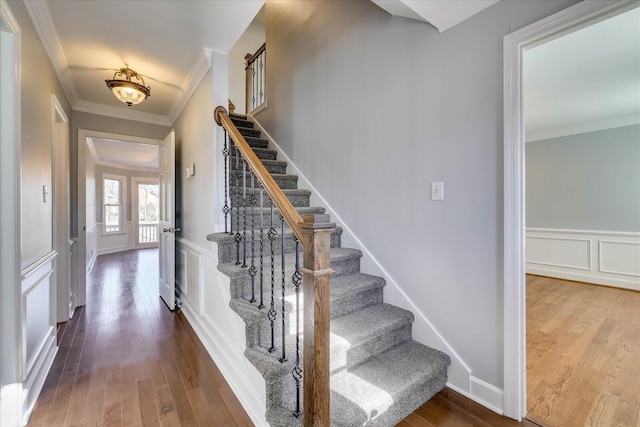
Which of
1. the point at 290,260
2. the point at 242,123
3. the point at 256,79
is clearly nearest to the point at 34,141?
the point at 290,260

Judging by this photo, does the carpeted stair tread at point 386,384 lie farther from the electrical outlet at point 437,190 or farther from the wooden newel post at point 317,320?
the electrical outlet at point 437,190

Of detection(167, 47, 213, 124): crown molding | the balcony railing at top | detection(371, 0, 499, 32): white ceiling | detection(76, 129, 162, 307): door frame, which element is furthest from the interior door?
detection(371, 0, 499, 32): white ceiling

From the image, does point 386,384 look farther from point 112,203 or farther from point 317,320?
point 112,203

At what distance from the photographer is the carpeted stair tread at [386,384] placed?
52.3 inches

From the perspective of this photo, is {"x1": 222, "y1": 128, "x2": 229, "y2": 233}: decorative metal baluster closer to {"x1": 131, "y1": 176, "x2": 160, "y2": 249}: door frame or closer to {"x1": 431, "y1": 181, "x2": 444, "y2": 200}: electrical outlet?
{"x1": 431, "y1": 181, "x2": 444, "y2": 200}: electrical outlet

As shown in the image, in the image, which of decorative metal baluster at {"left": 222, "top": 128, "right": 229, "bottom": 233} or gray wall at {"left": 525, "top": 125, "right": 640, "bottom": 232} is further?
gray wall at {"left": 525, "top": 125, "right": 640, "bottom": 232}

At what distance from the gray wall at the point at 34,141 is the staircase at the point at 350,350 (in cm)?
108

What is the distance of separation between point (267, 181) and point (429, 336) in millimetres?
1507

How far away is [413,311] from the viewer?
200cm

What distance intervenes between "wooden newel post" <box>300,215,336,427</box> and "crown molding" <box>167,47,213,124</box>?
1948mm

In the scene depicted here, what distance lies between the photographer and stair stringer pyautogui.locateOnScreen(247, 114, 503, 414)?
1.61 metres

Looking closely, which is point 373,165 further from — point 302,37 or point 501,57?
point 302,37

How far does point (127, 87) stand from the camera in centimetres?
236

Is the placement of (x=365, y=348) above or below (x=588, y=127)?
below
